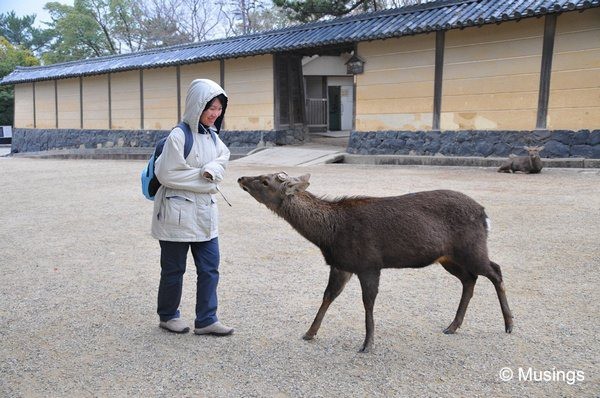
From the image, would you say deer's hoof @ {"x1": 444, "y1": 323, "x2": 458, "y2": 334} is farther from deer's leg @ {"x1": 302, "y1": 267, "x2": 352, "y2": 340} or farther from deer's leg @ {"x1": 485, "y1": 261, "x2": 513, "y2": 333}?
deer's leg @ {"x1": 302, "y1": 267, "x2": 352, "y2": 340}

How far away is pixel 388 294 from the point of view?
3.97 metres

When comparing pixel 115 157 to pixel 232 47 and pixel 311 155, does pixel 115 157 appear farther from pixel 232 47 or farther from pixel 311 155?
pixel 311 155

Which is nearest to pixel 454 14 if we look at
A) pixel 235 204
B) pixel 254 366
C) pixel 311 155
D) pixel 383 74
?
pixel 383 74

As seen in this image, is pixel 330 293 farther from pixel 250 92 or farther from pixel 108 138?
pixel 108 138

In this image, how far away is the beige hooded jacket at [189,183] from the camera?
3020 millimetres

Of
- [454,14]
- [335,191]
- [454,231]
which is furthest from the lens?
[454,14]

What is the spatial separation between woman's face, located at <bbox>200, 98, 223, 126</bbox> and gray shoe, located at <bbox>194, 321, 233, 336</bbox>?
1242 millimetres

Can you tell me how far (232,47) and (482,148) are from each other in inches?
356

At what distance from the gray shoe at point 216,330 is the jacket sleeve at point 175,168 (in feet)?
2.80

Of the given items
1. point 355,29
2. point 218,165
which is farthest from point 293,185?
point 355,29

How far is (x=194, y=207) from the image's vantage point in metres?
3.12

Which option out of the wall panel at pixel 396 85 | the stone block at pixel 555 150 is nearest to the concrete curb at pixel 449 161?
the stone block at pixel 555 150

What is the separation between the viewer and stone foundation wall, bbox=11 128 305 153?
1753 centimetres
